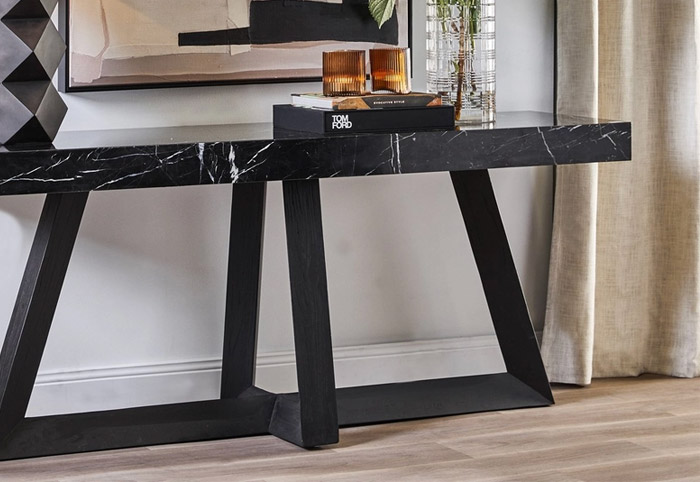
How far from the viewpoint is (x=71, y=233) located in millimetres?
2158

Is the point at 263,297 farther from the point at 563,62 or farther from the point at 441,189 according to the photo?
the point at 563,62

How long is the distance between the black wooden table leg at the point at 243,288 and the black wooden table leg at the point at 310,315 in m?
0.25

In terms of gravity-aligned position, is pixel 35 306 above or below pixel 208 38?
below

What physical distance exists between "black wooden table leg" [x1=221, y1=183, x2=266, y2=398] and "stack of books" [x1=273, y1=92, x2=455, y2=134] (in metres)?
0.23

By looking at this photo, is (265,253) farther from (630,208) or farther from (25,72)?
(630,208)

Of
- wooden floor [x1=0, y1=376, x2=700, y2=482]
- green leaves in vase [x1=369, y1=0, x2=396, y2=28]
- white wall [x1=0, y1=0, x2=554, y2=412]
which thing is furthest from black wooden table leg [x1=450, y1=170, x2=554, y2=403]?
green leaves in vase [x1=369, y1=0, x2=396, y2=28]

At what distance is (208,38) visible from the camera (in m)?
2.39

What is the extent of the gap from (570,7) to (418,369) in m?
0.97

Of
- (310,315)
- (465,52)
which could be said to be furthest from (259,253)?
(465,52)

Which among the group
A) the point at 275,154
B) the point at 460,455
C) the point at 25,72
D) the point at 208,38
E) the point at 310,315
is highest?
the point at 208,38

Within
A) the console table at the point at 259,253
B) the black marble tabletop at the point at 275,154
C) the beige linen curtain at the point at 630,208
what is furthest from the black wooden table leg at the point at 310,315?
the beige linen curtain at the point at 630,208

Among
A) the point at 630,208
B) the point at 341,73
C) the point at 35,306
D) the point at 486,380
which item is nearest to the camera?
the point at 35,306

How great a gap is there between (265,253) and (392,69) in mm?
563

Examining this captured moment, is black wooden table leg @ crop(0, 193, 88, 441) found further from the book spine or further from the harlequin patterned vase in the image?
the book spine
